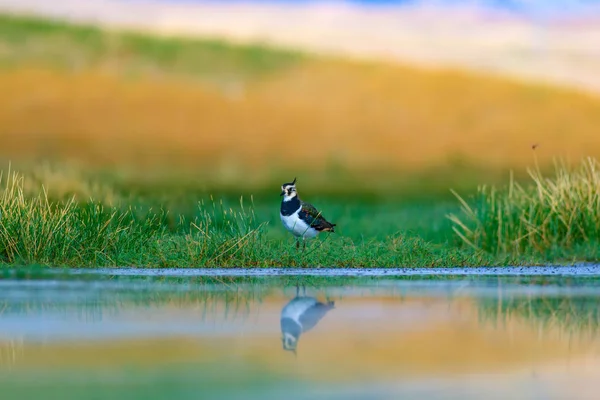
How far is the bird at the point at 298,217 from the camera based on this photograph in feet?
43.8

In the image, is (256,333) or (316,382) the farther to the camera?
(256,333)

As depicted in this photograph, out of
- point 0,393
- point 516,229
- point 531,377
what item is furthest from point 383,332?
point 516,229

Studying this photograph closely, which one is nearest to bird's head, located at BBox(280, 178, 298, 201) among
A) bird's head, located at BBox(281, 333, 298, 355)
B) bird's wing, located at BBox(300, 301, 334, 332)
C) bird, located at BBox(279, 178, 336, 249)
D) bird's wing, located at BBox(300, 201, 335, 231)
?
bird, located at BBox(279, 178, 336, 249)

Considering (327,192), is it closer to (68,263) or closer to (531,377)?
(68,263)

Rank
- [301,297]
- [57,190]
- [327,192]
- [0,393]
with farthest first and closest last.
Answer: [327,192] → [57,190] → [301,297] → [0,393]

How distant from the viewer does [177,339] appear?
25.5ft

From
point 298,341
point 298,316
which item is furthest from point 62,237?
point 298,341

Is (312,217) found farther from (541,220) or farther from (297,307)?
(297,307)

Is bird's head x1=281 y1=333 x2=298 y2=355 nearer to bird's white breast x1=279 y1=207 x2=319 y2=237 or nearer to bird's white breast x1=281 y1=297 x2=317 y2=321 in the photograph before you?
bird's white breast x1=281 y1=297 x2=317 y2=321

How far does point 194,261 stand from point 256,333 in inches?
190

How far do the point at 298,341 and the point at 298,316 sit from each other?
1.16 metres

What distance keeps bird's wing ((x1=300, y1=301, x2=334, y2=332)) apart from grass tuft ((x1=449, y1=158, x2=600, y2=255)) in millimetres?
5677

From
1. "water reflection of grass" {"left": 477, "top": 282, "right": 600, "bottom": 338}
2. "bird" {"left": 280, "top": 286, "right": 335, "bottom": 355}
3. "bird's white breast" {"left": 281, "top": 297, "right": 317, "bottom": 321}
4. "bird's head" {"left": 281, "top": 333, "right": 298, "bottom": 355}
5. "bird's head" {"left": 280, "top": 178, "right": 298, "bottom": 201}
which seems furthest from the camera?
"bird's head" {"left": 280, "top": 178, "right": 298, "bottom": 201}

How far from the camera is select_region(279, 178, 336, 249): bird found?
43.8 ft
